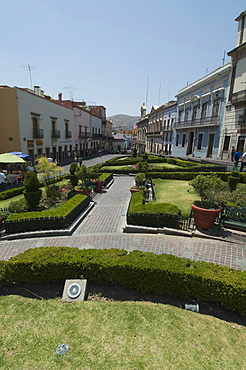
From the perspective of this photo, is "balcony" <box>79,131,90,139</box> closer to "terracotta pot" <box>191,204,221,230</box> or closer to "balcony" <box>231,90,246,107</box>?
"balcony" <box>231,90,246,107</box>

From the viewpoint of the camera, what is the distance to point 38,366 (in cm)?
326

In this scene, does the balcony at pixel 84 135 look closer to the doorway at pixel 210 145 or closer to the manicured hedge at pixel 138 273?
the doorway at pixel 210 145

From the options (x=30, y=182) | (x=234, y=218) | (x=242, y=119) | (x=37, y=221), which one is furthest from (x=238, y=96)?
(x=37, y=221)

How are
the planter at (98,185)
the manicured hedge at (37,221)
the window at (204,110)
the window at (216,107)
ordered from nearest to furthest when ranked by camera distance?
the manicured hedge at (37,221)
the planter at (98,185)
the window at (216,107)
the window at (204,110)

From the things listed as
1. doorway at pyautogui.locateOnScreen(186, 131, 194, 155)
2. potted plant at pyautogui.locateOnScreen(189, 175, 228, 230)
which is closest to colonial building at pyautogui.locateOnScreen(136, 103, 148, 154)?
doorway at pyautogui.locateOnScreen(186, 131, 194, 155)

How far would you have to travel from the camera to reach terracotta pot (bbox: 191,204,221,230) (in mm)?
7680

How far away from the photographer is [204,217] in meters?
7.84

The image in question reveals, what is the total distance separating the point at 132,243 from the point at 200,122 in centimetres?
2861

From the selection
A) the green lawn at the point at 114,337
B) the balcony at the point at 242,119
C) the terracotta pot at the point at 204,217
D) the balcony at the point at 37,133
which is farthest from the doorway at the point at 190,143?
the green lawn at the point at 114,337

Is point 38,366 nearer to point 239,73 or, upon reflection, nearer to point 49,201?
point 49,201

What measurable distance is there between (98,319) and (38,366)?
129 centimetres

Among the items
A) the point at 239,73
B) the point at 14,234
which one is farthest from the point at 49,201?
the point at 239,73

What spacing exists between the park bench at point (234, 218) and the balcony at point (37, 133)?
25.9 m

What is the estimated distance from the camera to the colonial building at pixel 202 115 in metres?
27.0
